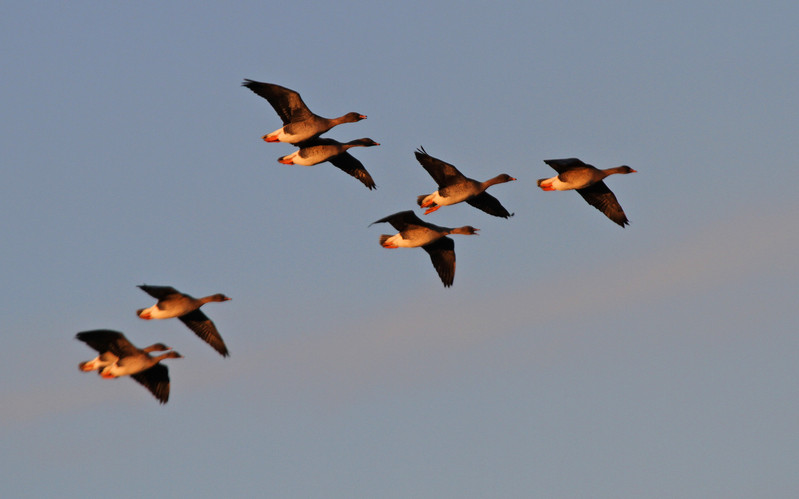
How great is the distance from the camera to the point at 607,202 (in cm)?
3400

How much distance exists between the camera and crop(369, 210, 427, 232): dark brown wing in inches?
1282

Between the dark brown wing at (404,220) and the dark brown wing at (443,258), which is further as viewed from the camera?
the dark brown wing at (443,258)

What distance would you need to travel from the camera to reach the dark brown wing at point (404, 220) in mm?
32562

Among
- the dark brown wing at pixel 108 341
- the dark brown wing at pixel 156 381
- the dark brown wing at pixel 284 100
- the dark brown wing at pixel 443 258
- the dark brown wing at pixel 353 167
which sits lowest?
the dark brown wing at pixel 156 381

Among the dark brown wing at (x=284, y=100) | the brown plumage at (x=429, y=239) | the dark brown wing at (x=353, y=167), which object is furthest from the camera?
the dark brown wing at (x=353, y=167)

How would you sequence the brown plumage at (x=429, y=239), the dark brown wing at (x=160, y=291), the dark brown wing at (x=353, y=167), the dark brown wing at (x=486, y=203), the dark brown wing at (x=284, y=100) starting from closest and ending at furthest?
the dark brown wing at (x=160, y=291) < the dark brown wing at (x=284, y=100) < the brown plumage at (x=429, y=239) < the dark brown wing at (x=486, y=203) < the dark brown wing at (x=353, y=167)

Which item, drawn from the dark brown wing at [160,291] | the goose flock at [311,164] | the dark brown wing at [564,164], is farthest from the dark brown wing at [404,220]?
the dark brown wing at [160,291]

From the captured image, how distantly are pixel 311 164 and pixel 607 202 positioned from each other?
752 cm

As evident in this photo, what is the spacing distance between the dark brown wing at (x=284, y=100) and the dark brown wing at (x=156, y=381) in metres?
6.80

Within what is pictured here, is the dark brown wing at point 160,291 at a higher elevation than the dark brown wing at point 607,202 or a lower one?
lower

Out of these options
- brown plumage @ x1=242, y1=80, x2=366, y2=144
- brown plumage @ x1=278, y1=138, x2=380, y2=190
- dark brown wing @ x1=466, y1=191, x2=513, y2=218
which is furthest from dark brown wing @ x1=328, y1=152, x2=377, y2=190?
dark brown wing @ x1=466, y1=191, x2=513, y2=218

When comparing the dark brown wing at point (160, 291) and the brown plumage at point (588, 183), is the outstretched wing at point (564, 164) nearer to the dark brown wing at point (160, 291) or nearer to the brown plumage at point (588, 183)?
the brown plumage at point (588, 183)

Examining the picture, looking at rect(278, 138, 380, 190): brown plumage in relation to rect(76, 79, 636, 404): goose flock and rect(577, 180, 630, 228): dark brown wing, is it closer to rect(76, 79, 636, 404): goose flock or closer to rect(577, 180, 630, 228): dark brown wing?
rect(76, 79, 636, 404): goose flock

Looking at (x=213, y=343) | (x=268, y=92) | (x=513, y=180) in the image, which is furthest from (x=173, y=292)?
(x=513, y=180)
